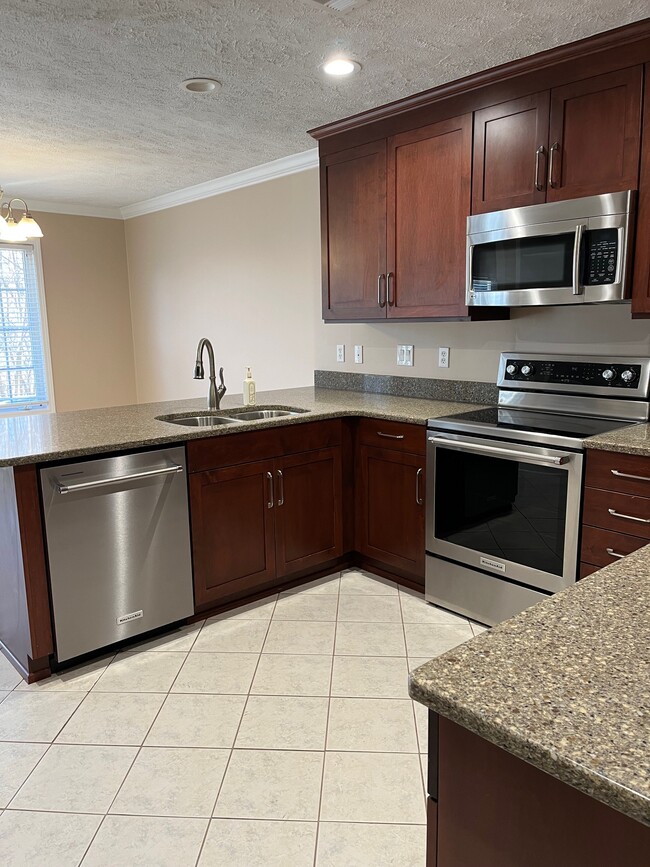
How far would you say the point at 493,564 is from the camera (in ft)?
9.01

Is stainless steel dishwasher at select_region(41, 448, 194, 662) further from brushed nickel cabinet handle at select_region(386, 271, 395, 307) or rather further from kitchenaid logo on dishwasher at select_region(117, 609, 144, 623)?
brushed nickel cabinet handle at select_region(386, 271, 395, 307)

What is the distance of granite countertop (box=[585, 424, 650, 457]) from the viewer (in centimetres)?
221

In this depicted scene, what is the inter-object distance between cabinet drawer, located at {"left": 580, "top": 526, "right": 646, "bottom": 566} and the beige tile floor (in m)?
0.66

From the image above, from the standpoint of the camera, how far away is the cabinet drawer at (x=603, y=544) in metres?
2.29

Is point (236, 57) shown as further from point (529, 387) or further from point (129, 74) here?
point (529, 387)

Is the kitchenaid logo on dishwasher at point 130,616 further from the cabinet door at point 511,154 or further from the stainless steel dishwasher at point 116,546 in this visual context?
the cabinet door at point 511,154

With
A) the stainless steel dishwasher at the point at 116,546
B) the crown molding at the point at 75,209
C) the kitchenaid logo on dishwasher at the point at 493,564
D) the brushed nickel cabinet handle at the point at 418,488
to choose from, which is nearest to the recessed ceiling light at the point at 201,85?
Answer: the stainless steel dishwasher at the point at 116,546

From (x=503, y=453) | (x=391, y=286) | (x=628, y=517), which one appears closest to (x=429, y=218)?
(x=391, y=286)

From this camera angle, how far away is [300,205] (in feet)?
14.0

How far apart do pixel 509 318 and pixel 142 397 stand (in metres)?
4.11

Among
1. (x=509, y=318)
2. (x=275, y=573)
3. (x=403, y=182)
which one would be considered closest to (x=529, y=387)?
(x=509, y=318)

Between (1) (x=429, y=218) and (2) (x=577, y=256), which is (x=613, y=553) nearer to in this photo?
(2) (x=577, y=256)

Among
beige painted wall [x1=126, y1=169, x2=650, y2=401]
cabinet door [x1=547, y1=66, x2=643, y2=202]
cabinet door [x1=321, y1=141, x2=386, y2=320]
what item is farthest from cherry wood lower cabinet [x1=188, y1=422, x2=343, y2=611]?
cabinet door [x1=547, y1=66, x2=643, y2=202]

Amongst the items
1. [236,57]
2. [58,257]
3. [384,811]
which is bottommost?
[384,811]
